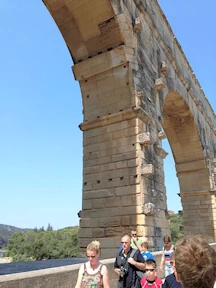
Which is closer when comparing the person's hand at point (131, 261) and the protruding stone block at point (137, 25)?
the person's hand at point (131, 261)

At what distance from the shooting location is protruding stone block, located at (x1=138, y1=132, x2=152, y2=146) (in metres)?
6.99

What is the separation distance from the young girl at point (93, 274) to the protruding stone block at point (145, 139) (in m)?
4.49

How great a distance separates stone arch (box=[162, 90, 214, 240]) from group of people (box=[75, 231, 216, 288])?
972cm

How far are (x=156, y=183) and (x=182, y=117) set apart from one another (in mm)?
6921

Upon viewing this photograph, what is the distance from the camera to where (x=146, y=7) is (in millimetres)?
9625

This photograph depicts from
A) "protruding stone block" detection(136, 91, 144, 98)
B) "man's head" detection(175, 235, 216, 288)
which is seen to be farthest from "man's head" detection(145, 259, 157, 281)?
"protruding stone block" detection(136, 91, 144, 98)

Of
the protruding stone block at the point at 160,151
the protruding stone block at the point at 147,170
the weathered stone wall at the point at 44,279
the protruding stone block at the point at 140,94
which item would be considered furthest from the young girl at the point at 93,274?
the protruding stone block at the point at 160,151

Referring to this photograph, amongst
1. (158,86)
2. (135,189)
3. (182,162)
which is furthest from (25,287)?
(182,162)

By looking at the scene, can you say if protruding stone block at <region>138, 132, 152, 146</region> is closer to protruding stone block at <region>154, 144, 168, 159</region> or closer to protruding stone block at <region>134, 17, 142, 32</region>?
protruding stone block at <region>154, 144, 168, 159</region>

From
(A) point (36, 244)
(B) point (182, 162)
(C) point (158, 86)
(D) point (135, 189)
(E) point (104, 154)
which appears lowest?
(A) point (36, 244)

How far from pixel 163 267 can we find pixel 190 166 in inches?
411

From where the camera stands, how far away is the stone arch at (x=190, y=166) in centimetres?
1403

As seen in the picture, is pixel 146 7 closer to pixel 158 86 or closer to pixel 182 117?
pixel 158 86

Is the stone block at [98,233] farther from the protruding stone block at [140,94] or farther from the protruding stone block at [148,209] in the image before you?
the protruding stone block at [140,94]
